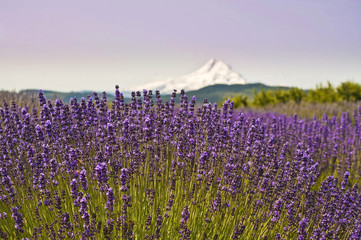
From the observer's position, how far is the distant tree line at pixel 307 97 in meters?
27.2

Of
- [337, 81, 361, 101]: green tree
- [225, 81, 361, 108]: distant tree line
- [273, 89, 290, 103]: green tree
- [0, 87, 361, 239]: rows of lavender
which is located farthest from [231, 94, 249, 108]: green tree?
[0, 87, 361, 239]: rows of lavender

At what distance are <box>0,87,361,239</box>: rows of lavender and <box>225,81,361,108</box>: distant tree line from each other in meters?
23.2

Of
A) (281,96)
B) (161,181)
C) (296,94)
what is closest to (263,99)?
(281,96)

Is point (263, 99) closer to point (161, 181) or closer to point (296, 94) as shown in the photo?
point (296, 94)

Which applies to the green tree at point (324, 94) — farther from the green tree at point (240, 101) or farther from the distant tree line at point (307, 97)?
the green tree at point (240, 101)

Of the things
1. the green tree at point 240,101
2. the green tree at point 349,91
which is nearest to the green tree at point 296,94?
the green tree at point 349,91

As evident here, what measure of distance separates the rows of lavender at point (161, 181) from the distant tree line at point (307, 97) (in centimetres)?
2320

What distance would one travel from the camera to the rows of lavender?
3.36m

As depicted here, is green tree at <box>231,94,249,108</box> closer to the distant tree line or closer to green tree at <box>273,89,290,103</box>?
the distant tree line

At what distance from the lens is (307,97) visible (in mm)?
28094

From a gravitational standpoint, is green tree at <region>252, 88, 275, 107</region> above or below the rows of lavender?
above

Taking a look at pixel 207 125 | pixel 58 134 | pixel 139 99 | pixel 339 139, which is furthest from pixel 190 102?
pixel 339 139

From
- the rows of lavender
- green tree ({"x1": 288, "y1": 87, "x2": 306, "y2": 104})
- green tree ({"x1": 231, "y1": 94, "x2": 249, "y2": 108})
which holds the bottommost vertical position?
the rows of lavender

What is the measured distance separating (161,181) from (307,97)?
89.3 feet
